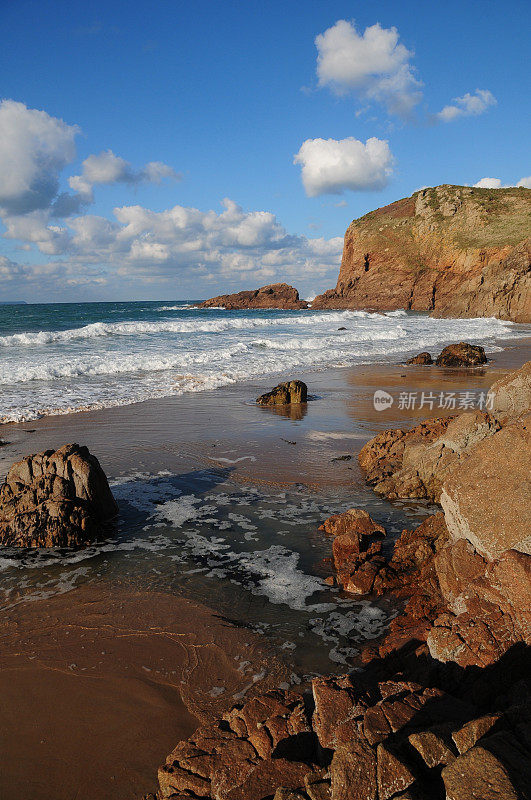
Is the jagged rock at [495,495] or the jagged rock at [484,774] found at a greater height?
the jagged rock at [495,495]

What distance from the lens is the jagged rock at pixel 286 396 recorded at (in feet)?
35.6

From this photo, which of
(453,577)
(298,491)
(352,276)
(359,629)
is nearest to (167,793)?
(359,629)

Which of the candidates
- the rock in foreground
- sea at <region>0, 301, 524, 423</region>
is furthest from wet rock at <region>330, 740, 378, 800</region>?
the rock in foreground

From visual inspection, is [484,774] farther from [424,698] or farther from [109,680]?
[109,680]

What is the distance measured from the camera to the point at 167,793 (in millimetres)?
1990

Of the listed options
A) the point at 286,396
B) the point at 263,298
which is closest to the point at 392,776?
the point at 286,396

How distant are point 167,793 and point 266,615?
5.07ft

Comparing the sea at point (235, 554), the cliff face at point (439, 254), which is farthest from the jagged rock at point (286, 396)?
the cliff face at point (439, 254)

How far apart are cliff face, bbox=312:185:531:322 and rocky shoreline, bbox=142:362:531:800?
1718 inches

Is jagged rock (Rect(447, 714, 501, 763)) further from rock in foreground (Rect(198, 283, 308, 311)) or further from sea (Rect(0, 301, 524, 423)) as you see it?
rock in foreground (Rect(198, 283, 308, 311))

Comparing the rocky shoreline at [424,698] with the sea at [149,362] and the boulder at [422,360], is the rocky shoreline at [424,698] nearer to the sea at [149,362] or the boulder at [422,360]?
the sea at [149,362]

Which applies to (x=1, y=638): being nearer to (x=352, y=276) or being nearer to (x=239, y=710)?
(x=239, y=710)

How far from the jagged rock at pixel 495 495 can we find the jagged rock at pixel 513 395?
206 cm

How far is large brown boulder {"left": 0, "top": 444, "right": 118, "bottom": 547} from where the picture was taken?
4.62 m
